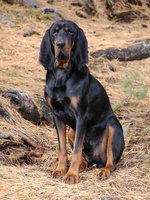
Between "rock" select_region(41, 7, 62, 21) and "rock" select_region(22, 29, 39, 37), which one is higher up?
"rock" select_region(41, 7, 62, 21)

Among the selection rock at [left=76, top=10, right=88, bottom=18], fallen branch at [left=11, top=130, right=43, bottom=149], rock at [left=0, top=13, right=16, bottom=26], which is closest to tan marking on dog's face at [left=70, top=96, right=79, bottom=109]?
fallen branch at [left=11, top=130, right=43, bottom=149]

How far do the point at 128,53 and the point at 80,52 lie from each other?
4.75 meters

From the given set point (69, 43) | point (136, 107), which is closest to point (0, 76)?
point (136, 107)

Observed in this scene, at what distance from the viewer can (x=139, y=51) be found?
872 cm

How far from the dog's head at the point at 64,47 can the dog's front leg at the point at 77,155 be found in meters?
0.59

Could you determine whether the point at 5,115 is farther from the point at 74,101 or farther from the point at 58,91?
the point at 74,101

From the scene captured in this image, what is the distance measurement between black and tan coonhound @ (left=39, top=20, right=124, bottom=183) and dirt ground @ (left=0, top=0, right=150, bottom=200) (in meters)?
0.20

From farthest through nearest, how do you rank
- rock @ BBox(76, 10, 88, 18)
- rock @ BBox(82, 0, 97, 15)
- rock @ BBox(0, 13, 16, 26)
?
1. rock @ BBox(82, 0, 97, 15)
2. rock @ BBox(76, 10, 88, 18)
3. rock @ BBox(0, 13, 16, 26)

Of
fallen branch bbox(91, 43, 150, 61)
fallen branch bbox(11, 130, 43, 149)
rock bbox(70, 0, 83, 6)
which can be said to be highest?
rock bbox(70, 0, 83, 6)

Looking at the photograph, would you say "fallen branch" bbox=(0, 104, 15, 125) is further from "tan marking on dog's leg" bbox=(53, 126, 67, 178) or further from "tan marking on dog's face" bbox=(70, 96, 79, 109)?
"tan marking on dog's face" bbox=(70, 96, 79, 109)

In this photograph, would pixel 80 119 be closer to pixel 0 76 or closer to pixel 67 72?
pixel 67 72

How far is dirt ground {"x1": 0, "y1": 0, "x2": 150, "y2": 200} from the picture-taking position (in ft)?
10.9

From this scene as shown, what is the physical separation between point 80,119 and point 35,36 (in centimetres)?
571

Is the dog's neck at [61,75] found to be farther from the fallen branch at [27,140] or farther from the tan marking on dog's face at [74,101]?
the fallen branch at [27,140]
